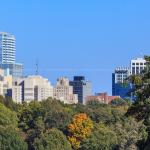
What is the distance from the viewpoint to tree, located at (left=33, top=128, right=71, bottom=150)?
88.0 metres

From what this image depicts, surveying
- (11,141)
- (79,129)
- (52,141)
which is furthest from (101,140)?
(79,129)

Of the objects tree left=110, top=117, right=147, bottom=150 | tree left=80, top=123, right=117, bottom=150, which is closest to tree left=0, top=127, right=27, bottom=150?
tree left=80, top=123, right=117, bottom=150

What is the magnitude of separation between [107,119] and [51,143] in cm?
1916

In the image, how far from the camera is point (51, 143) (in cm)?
8838

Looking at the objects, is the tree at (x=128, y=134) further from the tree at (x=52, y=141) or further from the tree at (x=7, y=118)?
the tree at (x=7, y=118)

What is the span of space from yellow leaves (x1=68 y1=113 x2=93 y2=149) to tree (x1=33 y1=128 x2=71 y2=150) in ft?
10.9

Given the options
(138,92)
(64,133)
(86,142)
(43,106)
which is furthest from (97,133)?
(138,92)

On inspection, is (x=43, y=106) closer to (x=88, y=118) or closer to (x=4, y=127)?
(x=88, y=118)

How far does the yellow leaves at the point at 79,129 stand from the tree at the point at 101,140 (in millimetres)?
1486

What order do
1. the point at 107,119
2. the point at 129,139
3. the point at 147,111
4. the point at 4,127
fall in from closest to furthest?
1. the point at 147,111
2. the point at 129,139
3. the point at 4,127
4. the point at 107,119

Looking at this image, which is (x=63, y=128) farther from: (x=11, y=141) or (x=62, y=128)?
(x=11, y=141)

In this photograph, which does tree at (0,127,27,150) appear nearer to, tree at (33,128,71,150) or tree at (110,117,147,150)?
tree at (33,128,71,150)

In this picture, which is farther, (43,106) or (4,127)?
(43,106)

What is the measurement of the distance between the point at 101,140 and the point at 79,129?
9528 millimetres
